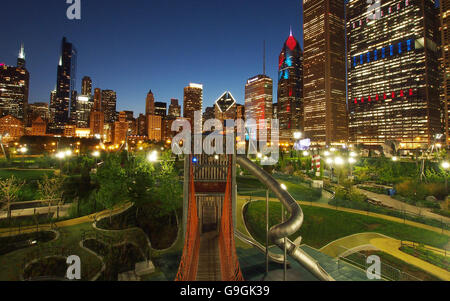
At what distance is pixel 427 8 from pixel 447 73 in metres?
39.0

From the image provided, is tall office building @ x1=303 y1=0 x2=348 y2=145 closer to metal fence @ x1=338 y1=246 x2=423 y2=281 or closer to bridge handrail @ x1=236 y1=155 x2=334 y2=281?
metal fence @ x1=338 y1=246 x2=423 y2=281

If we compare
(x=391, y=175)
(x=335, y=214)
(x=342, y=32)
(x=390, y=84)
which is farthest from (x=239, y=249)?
(x=342, y=32)

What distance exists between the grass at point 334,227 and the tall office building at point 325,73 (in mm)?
157202

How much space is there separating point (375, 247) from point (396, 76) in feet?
511

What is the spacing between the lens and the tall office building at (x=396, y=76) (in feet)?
394

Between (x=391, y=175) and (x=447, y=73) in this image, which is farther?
(x=447, y=73)

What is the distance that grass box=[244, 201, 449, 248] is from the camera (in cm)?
1586

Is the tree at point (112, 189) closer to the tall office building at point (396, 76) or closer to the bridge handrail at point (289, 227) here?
the bridge handrail at point (289, 227)

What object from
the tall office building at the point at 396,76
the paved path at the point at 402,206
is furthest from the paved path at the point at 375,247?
the tall office building at the point at 396,76

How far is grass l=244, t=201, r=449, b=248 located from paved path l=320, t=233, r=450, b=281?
934mm
